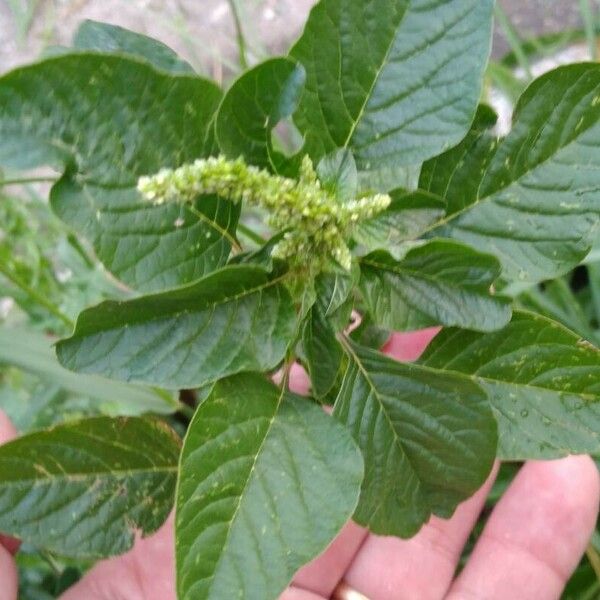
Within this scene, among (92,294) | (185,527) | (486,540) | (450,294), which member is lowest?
(486,540)

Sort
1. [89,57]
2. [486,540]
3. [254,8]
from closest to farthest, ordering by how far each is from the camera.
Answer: [89,57]
[486,540]
[254,8]

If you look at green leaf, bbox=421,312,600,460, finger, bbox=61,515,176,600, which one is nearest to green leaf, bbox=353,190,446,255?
green leaf, bbox=421,312,600,460

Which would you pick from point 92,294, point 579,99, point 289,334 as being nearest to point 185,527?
point 289,334

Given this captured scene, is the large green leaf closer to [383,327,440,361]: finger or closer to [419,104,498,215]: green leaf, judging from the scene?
[419,104,498,215]: green leaf

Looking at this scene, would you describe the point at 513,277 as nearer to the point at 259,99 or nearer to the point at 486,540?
the point at 259,99

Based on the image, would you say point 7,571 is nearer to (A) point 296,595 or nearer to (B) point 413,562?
(A) point 296,595

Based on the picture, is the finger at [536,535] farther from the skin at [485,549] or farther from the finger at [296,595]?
the finger at [296,595]
